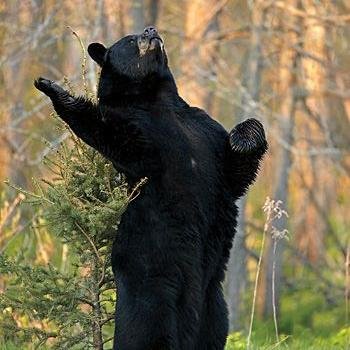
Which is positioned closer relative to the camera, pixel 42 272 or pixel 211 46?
pixel 42 272

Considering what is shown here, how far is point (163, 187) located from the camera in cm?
562

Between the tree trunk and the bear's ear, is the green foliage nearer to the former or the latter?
the bear's ear

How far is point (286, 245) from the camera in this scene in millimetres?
15734

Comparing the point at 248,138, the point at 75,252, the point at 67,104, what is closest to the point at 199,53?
the point at 75,252

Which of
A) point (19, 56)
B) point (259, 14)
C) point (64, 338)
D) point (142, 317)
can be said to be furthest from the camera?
point (259, 14)

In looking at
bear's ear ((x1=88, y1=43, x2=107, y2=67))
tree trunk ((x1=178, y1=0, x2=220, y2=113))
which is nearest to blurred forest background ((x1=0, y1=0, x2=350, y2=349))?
tree trunk ((x1=178, y1=0, x2=220, y2=113))

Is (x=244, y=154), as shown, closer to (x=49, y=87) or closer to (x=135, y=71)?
(x=135, y=71)

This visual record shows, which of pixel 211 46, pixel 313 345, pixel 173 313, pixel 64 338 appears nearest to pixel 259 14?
pixel 211 46

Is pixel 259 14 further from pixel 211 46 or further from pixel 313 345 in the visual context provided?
pixel 313 345

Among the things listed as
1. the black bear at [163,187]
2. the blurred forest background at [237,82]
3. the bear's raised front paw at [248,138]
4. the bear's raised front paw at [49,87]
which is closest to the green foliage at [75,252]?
the black bear at [163,187]

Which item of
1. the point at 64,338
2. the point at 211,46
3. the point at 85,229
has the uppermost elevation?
the point at 211,46

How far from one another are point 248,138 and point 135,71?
76 centimetres

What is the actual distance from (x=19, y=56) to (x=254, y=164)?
7109 millimetres

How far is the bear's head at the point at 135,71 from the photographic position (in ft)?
19.2
